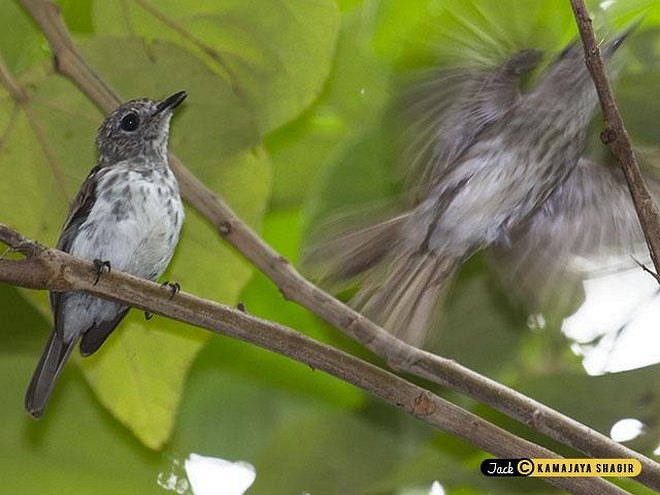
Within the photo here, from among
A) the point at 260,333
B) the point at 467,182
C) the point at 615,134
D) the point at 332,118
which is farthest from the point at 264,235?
the point at 615,134

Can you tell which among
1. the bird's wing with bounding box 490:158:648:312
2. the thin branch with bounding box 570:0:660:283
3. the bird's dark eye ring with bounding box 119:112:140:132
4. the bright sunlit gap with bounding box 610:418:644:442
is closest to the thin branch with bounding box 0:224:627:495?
the thin branch with bounding box 570:0:660:283

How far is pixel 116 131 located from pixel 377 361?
1.76 feet

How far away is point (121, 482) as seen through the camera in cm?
162

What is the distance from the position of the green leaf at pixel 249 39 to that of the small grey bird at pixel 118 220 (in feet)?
0.29

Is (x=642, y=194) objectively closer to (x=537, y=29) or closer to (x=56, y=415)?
(x=537, y=29)

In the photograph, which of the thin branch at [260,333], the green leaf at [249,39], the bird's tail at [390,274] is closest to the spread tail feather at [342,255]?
the bird's tail at [390,274]

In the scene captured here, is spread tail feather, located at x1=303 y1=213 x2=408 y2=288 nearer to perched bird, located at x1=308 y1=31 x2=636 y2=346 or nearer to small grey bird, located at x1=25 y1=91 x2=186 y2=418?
perched bird, located at x1=308 y1=31 x2=636 y2=346

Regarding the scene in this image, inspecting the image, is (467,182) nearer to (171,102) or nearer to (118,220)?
(171,102)

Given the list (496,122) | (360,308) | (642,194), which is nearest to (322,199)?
(360,308)

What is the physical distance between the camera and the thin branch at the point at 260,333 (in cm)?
118

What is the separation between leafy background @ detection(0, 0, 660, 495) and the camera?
1.52 m

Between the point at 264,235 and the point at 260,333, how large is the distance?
58cm

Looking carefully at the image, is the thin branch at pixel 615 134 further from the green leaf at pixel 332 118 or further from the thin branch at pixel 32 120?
the thin branch at pixel 32 120

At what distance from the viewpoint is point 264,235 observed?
1.76 metres
